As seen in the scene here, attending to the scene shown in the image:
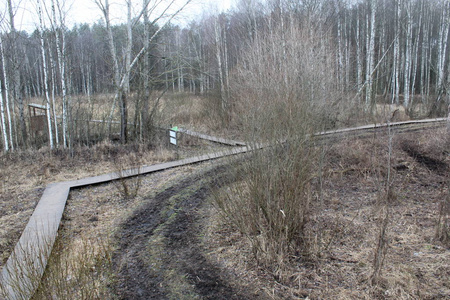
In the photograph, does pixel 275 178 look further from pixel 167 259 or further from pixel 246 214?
pixel 167 259

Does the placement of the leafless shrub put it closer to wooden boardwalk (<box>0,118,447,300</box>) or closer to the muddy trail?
wooden boardwalk (<box>0,118,447,300</box>)

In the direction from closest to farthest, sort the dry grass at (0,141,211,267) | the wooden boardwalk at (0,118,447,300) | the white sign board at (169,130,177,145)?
the wooden boardwalk at (0,118,447,300) < the dry grass at (0,141,211,267) < the white sign board at (169,130,177,145)

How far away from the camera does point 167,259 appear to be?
4.13 meters

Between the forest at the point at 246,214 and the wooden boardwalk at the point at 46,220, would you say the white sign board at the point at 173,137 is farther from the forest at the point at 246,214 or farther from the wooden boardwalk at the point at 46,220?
the wooden boardwalk at the point at 46,220

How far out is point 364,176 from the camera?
24.0ft

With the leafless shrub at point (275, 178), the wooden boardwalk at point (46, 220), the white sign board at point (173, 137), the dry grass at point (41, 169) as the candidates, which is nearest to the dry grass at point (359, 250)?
the leafless shrub at point (275, 178)

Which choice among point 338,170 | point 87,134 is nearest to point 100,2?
point 87,134

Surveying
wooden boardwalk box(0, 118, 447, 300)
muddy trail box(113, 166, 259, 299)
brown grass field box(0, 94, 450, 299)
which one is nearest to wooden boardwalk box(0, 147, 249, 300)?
wooden boardwalk box(0, 118, 447, 300)

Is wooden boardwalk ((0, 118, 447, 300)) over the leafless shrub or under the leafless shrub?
under

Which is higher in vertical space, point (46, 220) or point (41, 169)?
point (41, 169)

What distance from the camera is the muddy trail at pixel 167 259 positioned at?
348 cm

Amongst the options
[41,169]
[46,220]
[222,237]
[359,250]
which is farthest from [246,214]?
[41,169]

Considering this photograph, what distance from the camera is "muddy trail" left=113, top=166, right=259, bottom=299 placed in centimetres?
348

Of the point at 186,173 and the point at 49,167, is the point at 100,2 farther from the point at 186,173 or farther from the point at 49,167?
the point at 186,173
